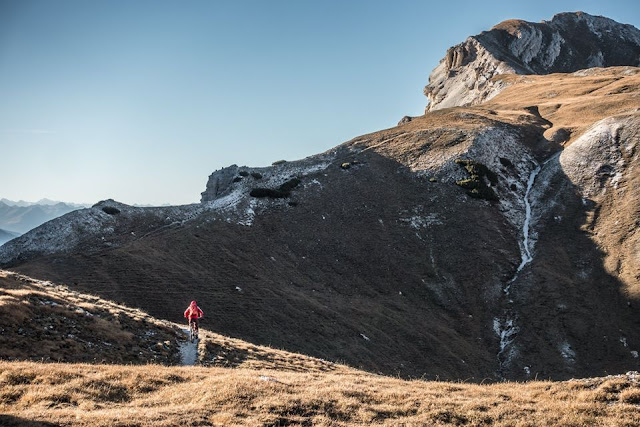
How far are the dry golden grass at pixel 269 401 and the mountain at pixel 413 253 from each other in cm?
1736

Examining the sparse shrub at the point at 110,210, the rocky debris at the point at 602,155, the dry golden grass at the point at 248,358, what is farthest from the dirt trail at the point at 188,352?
the rocky debris at the point at 602,155

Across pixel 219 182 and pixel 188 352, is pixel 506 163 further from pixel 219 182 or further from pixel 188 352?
pixel 188 352

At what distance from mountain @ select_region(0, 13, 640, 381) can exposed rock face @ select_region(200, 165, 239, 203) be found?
0.38m

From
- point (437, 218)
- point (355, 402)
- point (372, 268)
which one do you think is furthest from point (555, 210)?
point (355, 402)

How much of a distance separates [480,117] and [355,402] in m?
88.9

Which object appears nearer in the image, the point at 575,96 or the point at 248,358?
the point at 248,358

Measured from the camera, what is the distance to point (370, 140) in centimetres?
8819

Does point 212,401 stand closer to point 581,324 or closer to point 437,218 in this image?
point 581,324

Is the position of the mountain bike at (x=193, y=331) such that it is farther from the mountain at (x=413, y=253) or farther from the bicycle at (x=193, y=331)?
the mountain at (x=413, y=253)

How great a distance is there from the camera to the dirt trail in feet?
76.5

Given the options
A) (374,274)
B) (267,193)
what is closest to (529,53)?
(267,193)

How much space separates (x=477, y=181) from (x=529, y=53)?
13367 cm

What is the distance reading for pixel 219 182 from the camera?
249ft

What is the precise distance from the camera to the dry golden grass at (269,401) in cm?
1368
